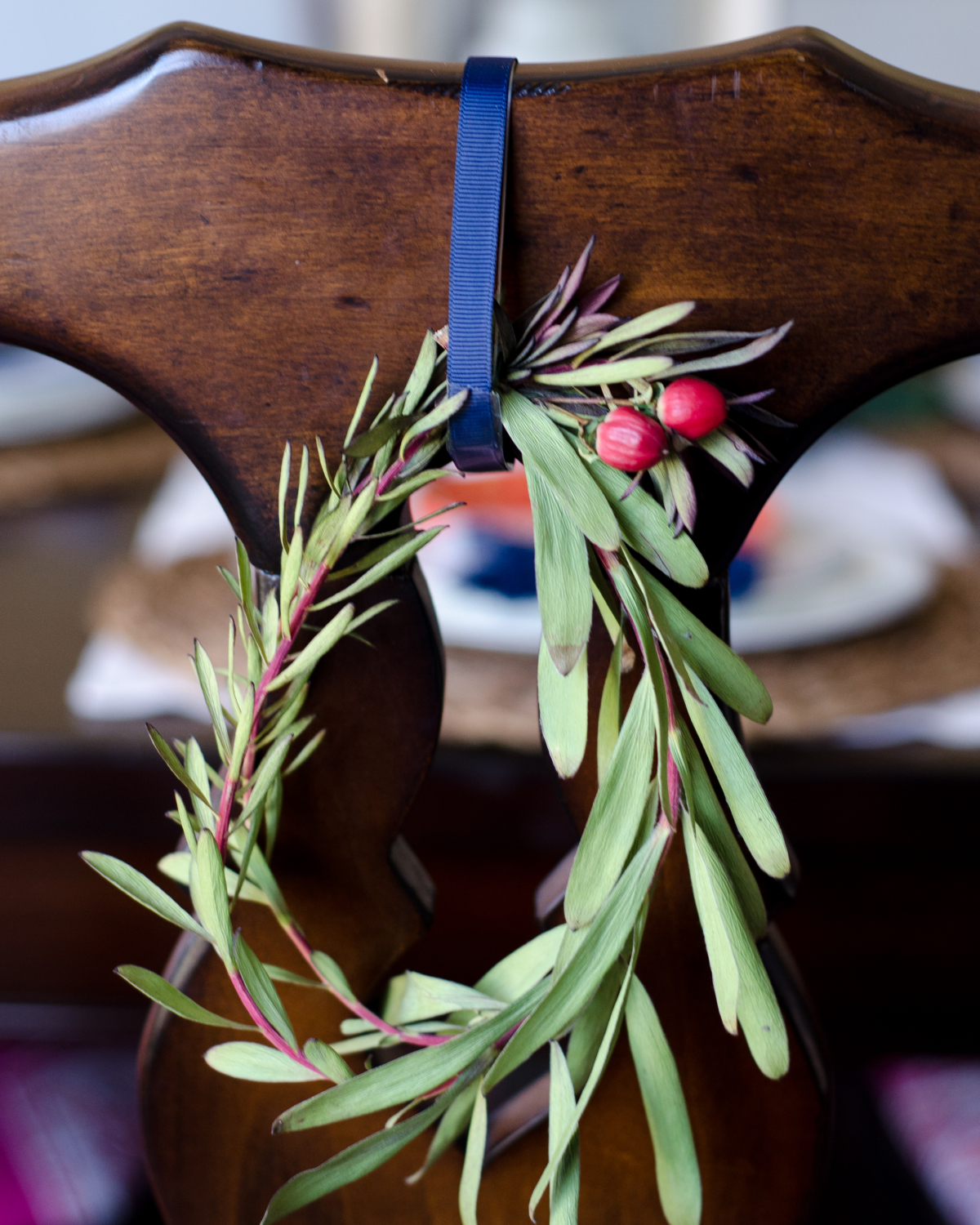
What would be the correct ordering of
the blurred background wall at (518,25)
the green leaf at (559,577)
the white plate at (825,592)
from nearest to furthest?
the green leaf at (559,577) < the white plate at (825,592) < the blurred background wall at (518,25)

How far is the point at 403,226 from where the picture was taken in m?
0.21

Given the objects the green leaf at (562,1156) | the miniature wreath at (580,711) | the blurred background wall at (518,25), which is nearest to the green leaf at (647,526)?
the miniature wreath at (580,711)

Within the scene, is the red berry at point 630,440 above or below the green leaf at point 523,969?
above

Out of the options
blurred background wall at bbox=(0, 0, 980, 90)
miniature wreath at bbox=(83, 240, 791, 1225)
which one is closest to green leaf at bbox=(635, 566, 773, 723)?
miniature wreath at bbox=(83, 240, 791, 1225)

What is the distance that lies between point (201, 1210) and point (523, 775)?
0.91 ft

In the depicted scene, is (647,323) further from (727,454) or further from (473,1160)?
(473,1160)

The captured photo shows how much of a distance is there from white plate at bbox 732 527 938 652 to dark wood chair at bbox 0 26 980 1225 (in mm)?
412

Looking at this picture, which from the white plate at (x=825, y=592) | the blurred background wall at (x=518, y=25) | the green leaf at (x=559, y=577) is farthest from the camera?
the blurred background wall at (x=518, y=25)

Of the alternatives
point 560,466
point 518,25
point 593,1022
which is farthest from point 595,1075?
point 518,25

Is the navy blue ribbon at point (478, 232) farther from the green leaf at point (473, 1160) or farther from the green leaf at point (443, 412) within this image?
the green leaf at point (473, 1160)

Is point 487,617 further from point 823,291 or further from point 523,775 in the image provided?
point 823,291

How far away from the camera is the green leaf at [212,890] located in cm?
22

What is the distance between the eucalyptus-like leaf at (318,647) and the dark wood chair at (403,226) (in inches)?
0.9

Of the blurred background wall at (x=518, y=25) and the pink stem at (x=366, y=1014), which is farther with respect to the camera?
the blurred background wall at (x=518, y=25)
